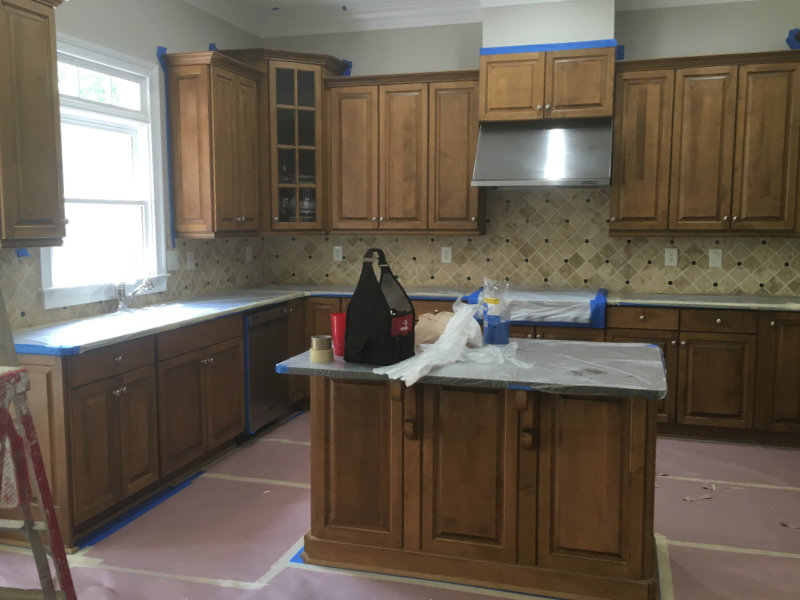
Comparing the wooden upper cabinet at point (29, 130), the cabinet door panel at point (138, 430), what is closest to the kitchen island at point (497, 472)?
the cabinet door panel at point (138, 430)

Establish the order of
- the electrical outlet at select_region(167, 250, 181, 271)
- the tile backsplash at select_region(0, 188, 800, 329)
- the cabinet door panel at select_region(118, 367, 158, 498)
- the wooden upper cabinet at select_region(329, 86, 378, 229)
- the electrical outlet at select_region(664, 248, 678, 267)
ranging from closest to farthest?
the cabinet door panel at select_region(118, 367, 158, 498)
the electrical outlet at select_region(167, 250, 181, 271)
the tile backsplash at select_region(0, 188, 800, 329)
the electrical outlet at select_region(664, 248, 678, 267)
the wooden upper cabinet at select_region(329, 86, 378, 229)

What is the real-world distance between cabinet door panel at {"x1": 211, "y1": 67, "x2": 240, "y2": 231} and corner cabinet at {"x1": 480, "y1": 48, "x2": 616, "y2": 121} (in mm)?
1621

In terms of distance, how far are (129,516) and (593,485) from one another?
6.95ft

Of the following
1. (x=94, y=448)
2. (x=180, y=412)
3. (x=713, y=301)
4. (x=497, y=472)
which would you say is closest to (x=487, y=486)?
(x=497, y=472)

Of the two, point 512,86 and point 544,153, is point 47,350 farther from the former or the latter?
point 512,86

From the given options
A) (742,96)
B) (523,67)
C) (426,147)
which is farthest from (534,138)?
(742,96)

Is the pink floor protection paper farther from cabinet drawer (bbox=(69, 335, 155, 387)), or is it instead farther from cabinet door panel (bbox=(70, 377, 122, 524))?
cabinet drawer (bbox=(69, 335, 155, 387))

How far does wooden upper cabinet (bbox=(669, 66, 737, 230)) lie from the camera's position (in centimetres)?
438

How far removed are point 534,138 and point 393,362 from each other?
255 centimetres

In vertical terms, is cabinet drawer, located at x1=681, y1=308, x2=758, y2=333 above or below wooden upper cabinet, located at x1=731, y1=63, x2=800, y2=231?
below

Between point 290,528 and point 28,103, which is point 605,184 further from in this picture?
point 28,103

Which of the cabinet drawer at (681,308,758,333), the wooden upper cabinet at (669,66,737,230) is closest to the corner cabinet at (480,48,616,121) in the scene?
the wooden upper cabinet at (669,66,737,230)

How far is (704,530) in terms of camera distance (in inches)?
124

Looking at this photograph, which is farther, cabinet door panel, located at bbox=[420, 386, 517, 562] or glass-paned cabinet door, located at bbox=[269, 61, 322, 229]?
glass-paned cabinet door, located at bbox=[269, 61, 322, 229]
